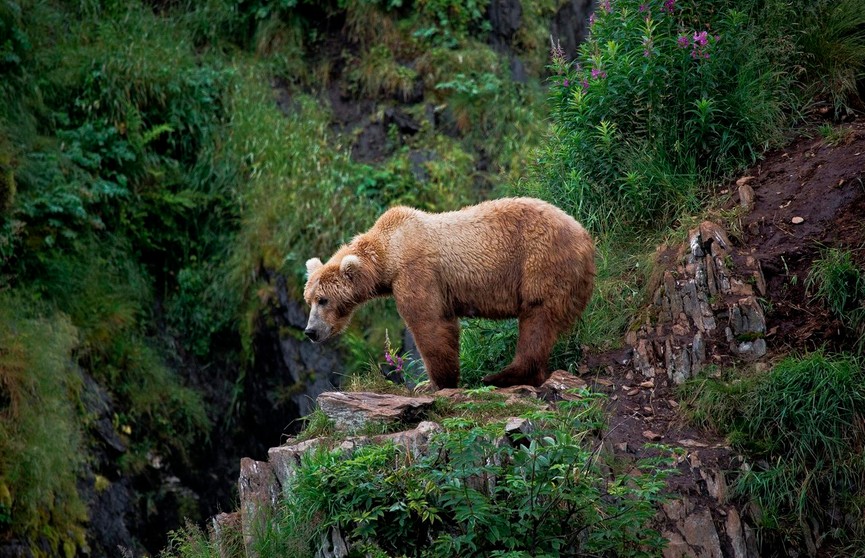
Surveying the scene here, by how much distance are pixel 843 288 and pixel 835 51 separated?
9.63 ft

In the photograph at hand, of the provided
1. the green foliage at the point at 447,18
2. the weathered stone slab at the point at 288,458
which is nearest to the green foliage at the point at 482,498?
the weathered stone slab at the point at 288,458

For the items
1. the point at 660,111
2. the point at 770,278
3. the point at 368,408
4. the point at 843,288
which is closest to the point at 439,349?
the point at 368,408

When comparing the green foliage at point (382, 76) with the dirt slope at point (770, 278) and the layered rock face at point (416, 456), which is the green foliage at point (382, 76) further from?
the layered rock face at point (416, 456)

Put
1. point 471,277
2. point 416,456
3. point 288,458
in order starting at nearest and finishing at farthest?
point 416,456
point 288,458
point 471,277

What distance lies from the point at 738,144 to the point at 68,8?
9557 millimetres

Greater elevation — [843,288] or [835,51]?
[835,51]

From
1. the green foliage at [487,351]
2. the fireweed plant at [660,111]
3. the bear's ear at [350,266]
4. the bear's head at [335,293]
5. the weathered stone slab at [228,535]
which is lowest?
the weathered stone slab at [228,535]

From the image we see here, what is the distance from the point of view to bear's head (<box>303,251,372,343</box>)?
7254 mm

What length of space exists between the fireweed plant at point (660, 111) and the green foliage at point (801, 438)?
81.1 inches

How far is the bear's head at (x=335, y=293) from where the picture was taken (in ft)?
23.8

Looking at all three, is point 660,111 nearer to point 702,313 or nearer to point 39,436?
point 702,313

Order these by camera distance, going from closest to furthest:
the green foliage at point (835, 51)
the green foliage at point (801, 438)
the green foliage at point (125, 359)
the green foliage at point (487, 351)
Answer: the green foliage at point (801, 438) < the green foliage at point (487, 351) < the green foliage at point (835, 51) < the green foliage at point (125, 359)

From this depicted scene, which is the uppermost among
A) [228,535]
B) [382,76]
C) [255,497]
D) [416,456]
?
[382,76]

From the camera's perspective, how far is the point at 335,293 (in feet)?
24.1
